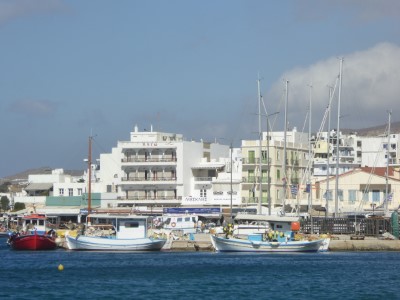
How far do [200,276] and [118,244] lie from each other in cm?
2250

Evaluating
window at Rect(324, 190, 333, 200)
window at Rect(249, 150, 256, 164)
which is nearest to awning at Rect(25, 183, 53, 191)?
window at Rect(249, 150, 256, 164)

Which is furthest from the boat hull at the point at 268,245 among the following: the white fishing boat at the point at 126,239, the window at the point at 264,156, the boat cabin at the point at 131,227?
the window at the point at 264,156

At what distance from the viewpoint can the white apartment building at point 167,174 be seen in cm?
12425

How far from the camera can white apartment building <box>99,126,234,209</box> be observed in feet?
408

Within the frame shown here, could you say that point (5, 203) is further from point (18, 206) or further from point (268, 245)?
point (268, 245)

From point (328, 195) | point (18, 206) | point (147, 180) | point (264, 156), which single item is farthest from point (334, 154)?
point (328, 195)

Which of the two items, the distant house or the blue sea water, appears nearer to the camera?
the blue sea water

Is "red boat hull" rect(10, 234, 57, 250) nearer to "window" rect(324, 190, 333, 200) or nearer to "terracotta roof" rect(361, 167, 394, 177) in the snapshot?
"window" rect(324, 190, 333, 200)

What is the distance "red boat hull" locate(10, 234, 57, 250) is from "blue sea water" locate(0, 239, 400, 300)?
242 inches

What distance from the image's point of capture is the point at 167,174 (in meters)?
126

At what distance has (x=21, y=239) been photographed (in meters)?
89.3

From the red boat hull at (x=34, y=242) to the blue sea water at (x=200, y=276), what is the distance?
614 cm

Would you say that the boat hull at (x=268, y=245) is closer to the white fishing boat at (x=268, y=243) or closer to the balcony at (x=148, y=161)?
the white fishing boat at (x=268, y=243)

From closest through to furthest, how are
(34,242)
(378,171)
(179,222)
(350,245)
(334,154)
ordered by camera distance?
(350,245)
(34,242)
(179,222)
(378,171)
(334,154)
